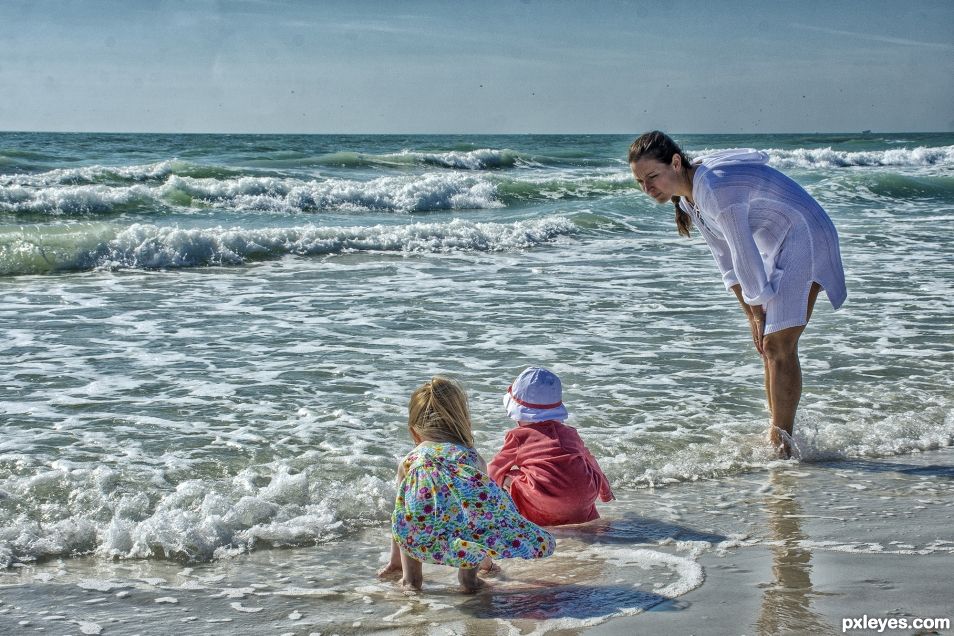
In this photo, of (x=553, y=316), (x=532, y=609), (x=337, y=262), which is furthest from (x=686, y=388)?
(x=337, y=262)

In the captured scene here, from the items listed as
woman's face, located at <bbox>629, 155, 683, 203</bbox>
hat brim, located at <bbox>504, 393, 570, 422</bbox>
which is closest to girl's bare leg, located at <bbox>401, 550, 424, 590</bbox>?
hat brim, located at <bbox>504, 393, 570, 422</bbox>

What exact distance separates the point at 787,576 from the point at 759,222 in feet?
5.54

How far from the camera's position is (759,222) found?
4.23m

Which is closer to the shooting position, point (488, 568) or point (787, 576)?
point (787, 576)

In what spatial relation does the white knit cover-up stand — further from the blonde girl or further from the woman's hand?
the blonde girl

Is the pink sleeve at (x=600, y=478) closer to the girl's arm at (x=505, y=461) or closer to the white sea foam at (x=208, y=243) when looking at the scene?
the girl's arm at (x=505, y=461)

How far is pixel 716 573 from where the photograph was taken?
3277mm

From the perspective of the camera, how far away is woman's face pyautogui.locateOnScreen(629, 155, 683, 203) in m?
4.09

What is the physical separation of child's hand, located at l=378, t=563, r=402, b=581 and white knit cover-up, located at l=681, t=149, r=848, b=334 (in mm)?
2007

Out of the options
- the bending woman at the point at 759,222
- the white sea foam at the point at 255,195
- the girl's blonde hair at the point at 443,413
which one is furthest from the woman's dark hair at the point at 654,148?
the white sea foam at the point at 255,195

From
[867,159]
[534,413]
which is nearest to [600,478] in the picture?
[534,413]

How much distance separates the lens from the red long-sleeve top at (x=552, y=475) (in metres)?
3.79

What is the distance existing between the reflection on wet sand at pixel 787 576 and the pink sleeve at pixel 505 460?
1.07 m

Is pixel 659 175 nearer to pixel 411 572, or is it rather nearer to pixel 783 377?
pixel 783 377
